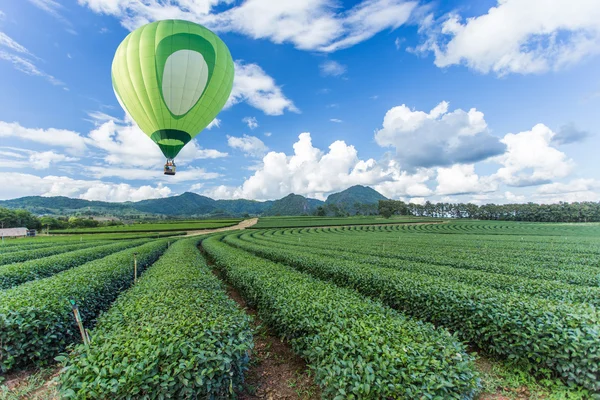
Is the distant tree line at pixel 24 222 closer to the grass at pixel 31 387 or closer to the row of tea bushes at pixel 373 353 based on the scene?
the grass at pixel 31 387

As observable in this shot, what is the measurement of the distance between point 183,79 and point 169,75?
0.79 metres

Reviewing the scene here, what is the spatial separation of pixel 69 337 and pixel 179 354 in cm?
510

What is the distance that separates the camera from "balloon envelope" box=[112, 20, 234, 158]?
15352 mm

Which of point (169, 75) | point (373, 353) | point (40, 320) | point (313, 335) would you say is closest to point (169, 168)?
point (169, 75)

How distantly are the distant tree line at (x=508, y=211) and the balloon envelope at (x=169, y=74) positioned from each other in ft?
344

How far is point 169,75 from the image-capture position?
50.8 feet

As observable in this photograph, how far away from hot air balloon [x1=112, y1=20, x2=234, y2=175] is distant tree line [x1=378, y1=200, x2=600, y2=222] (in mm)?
104815

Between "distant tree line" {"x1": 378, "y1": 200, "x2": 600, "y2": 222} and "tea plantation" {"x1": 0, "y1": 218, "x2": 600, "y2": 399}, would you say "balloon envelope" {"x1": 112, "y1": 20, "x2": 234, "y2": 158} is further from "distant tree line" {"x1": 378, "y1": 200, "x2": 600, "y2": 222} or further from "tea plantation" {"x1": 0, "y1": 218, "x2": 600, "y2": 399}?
"distant tree line" {"x1": 378, "y1": 200, "x2": 600, "y2": 222}

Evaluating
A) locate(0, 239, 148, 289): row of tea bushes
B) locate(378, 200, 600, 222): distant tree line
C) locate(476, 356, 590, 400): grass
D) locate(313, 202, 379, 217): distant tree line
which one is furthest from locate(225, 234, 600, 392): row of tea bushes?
locate(313, 202, 379, 217): distant tree line

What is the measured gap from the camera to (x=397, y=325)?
501cm

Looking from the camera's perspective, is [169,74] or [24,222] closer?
[169,74]

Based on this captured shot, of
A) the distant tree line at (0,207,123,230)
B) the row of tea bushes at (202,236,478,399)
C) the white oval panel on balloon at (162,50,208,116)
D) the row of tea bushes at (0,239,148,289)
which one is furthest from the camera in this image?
the distant tree line at (0,207,123,230)

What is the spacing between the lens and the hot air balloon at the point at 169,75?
604 inches

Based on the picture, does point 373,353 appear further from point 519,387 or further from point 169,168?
point 169,168
